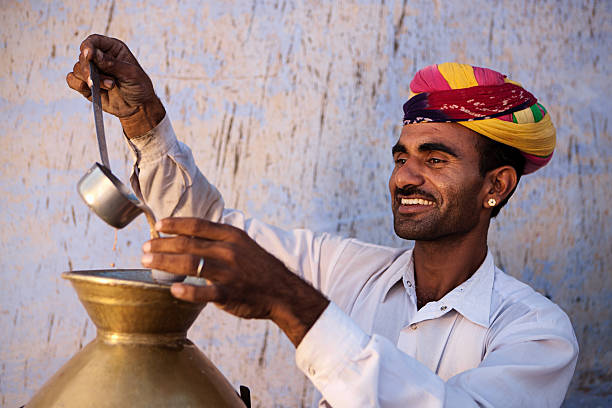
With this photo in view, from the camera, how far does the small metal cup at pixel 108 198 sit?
1.07 m

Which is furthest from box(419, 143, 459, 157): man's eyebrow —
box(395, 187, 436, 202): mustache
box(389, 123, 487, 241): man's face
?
box(395, 187, 436, 202): mustache

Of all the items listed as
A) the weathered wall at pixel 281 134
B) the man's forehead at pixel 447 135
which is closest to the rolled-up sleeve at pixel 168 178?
the weathered wall at pixel 281 134

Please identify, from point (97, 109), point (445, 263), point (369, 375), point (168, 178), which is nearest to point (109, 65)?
point (97, 109)

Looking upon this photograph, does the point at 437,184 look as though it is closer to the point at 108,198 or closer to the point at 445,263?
the point at 445,263

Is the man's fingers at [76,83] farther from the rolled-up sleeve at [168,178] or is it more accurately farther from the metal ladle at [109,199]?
the metal ladle at [109,199]

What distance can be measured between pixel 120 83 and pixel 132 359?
0.82 meters

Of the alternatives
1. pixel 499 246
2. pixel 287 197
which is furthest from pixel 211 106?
pixel 499 246

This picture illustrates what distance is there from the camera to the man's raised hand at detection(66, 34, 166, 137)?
1.47 m

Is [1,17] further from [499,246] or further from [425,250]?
[499,246]

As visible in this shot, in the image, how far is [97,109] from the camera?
135 centimetres

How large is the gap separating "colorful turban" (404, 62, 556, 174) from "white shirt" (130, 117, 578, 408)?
0.39 m

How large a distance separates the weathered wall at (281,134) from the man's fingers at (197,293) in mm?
1364

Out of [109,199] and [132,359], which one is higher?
[109,199]

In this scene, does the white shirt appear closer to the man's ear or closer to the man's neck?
the man's neck
